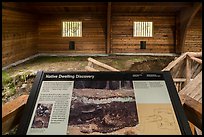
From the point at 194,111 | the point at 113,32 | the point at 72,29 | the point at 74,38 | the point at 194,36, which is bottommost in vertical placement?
the point at 194,111

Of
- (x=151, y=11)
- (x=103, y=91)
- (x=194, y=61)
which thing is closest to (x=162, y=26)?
(x=151, y=11)

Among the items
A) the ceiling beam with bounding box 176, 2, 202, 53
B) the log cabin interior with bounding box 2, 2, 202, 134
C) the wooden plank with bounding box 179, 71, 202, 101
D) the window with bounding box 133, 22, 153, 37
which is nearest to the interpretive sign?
the wooden plank with bounding box 179, 71, 202, 101

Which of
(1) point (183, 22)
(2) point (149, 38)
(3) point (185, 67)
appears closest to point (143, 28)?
(2) point (149, 38)

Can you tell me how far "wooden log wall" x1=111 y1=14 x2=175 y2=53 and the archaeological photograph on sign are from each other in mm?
9954

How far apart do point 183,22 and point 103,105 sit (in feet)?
32.5

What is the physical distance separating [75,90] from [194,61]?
3221 millimetres

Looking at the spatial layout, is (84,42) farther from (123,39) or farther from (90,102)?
(90,102)

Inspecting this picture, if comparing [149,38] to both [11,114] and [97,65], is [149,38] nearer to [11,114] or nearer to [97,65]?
[97,65]

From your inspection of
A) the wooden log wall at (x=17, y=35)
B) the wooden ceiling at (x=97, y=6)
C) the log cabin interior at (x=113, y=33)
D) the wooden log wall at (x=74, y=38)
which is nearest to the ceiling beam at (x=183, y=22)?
the log cabin interior at (x=113, y=33)

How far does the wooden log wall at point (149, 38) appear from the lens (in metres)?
11.2

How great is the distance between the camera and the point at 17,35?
8734 millimetres

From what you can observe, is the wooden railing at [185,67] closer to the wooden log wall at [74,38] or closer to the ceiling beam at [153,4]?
the ceiling beam at [153,4]

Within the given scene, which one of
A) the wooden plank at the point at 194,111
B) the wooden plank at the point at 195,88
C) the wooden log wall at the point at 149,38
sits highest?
the wooden log wall at the point at 149,38

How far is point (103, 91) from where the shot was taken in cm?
134
